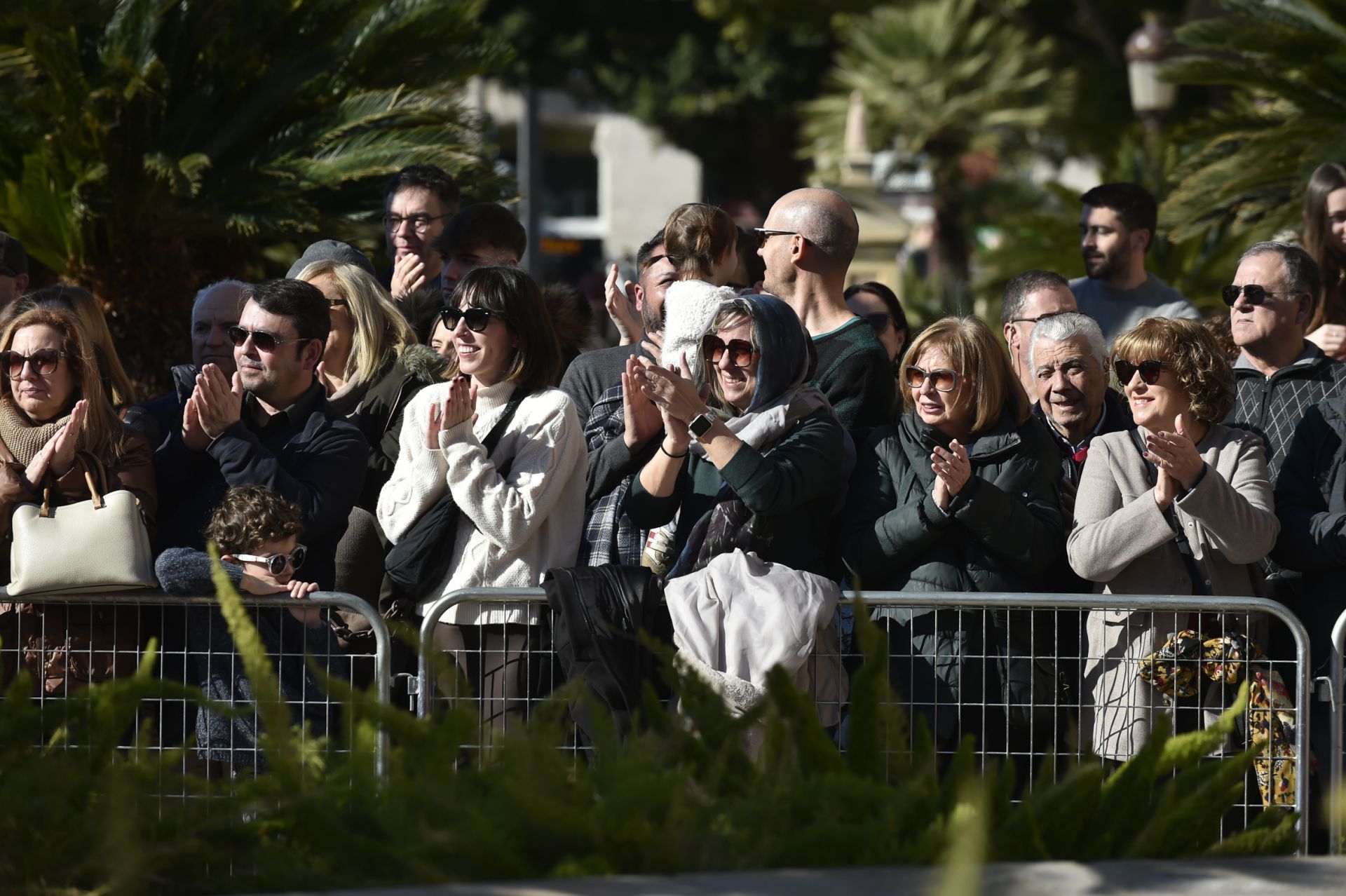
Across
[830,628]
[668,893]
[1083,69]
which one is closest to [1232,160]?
[830,628]

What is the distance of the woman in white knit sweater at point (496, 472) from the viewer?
486 cm

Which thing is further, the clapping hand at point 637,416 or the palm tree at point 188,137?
the palm tree at point 188,137

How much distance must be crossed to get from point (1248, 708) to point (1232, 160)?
623 centimetres

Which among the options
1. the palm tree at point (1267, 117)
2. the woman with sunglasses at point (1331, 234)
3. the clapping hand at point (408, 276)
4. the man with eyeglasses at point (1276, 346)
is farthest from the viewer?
the palm tree at point (1267, 117)

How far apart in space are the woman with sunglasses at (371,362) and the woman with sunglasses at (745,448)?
97 centimetres

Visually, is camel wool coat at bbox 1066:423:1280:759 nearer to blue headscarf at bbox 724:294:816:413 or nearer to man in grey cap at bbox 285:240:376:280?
A: blue headscarf at bbox 724:294:816:413

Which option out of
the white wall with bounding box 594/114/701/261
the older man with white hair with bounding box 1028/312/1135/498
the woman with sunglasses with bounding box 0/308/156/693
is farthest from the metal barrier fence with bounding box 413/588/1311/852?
the white wall with bounding box 594/114/701/261

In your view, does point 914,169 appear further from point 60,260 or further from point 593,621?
point 593,621

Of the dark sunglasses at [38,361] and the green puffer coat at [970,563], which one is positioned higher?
the dark sunglasses at [38,361]

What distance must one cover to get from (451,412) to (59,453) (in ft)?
3.60

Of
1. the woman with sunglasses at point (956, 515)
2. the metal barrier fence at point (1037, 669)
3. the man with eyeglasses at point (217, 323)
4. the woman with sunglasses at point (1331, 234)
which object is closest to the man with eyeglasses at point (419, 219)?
the man with eyeglasses at point (217, 323)

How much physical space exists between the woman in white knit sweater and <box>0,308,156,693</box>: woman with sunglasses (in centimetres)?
78

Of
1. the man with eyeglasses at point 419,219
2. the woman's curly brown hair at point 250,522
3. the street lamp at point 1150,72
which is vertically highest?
the street lamp at point 1150,72

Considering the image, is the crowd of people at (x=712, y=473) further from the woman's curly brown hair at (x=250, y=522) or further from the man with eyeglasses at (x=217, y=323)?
the man with eyeglasses at (x=217, y=323)
